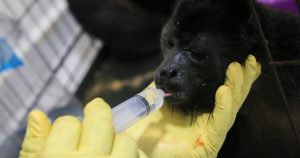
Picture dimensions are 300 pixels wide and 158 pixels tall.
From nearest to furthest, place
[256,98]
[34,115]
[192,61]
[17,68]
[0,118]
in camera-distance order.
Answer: [34,115] → [192,61] → [256,98] → [0,118] → [17,68]

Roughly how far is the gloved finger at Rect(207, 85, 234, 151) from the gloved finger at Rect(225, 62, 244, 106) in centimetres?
2

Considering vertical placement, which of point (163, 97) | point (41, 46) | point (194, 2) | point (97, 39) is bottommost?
point (97, 39)

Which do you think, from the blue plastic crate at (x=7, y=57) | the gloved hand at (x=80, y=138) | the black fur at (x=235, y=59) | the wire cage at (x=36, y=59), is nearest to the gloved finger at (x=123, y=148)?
the gloved hand at (x=80, y=138)

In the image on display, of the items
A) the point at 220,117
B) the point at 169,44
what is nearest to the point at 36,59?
the point at 169,44

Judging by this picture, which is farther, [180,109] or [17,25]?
[17,25]

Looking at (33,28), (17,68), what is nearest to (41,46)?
(33,28)

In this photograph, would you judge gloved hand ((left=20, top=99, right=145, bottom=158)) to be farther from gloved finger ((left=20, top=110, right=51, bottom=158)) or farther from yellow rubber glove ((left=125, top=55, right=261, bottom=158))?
yellow rubber glove ((left=125, top=55, right=261, bottom=158))

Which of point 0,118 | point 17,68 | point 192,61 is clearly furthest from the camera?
point 17,68

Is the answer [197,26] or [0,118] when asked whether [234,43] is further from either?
[0,118]

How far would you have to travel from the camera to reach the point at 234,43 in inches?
30.1

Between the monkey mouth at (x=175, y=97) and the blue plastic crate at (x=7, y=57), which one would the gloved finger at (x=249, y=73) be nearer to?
the monkey mouth at (x=175, y=97)

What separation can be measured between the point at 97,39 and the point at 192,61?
1337 millimetres

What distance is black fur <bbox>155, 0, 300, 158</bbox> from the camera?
0.75 meters

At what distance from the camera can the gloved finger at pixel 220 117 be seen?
73 cm
